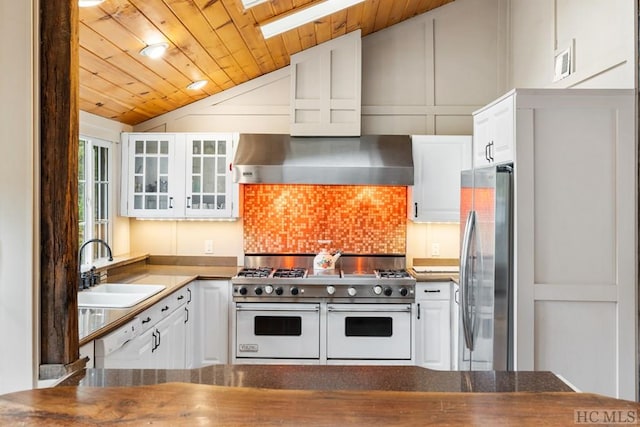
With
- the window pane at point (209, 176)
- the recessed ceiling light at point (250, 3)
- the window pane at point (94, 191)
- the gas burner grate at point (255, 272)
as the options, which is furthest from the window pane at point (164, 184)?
the recessed ceiling light at point (250, 3)

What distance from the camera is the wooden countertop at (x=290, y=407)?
1.05 metres

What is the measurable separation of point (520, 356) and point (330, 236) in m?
2.28

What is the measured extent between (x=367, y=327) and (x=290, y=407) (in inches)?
110

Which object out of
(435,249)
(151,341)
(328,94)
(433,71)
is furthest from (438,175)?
(151,341)

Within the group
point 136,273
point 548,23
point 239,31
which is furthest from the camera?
point 136,273

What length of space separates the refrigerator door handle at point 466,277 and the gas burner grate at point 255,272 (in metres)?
1.70

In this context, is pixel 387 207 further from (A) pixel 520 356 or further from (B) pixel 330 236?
(A) pixel 520 356

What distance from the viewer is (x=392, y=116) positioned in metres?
4.40

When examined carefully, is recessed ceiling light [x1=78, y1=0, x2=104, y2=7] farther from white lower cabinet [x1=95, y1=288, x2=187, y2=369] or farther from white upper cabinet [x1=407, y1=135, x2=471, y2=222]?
white upper cabinet [x1=407, y1=135, x2=471, y2=222]

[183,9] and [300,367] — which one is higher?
[183,9]

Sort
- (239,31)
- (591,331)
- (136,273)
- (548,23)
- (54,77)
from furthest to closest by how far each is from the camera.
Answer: (136,273), (548,23), (239,31), (591,331), (54,77)

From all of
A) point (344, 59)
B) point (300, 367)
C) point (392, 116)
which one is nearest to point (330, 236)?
point (392, 116)

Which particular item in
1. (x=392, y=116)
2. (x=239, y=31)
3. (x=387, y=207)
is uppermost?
(x=239, y=31)

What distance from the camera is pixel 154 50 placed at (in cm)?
287
